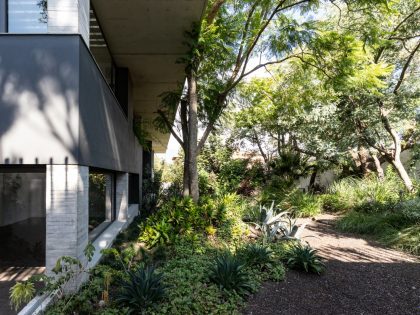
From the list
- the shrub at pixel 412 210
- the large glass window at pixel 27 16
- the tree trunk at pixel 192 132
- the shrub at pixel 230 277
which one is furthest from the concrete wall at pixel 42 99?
the shrub at pixel 412 210

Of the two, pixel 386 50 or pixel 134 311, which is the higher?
pixel 386 50

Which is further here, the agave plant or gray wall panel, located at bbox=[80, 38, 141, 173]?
the agave plant

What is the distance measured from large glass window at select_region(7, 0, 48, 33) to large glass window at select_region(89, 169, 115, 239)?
2568mm

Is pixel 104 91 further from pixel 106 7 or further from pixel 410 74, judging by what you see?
pixel 410 74

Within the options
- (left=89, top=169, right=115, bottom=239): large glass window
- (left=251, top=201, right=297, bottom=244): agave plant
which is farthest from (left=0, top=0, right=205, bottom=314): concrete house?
(left=251, top=201, right=297, bottom=244): agave plant

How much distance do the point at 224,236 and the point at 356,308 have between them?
13.0ft

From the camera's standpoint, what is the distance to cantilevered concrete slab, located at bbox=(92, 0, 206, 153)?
639 centimetres

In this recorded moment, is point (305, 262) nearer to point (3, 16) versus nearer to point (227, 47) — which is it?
point (227, 47)

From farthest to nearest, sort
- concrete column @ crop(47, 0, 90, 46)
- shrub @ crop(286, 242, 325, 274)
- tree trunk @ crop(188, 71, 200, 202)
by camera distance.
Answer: tree trunk @ crop(188, 71, 200, 202)
shrub @ crop(286, 242, 325, 274)
concrete column @ crop(47, 0, 90, 46)

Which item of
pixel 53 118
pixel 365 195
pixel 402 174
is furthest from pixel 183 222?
pixel 402 174

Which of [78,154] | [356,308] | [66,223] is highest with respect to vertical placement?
[78,154]

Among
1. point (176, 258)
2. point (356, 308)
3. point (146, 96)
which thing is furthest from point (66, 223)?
point (146, 96)

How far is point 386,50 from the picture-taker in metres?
11.5

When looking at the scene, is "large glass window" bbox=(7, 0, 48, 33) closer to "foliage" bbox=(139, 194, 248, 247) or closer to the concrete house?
the concrete house
